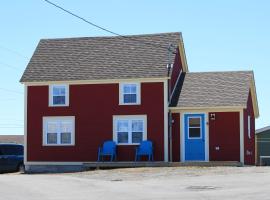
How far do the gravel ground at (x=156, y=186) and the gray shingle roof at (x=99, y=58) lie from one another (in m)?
8.22

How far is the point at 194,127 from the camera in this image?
34531mm

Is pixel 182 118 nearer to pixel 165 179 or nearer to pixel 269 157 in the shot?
pixel 165 179

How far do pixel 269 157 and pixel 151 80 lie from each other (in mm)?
25291

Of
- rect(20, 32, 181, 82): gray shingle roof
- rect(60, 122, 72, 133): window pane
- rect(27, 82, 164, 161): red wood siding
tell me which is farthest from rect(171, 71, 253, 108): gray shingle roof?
rect(60, 122, 72, 133): window pane

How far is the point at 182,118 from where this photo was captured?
3469cm

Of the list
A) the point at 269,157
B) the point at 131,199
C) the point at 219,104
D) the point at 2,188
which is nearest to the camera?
the point at 131,199

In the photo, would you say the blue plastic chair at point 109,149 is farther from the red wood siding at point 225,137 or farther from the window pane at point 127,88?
the red wood siding at point 225,137

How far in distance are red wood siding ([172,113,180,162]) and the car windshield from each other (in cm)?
870

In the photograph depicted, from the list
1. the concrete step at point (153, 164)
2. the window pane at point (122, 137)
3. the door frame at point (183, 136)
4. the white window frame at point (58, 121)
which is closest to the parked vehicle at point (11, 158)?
the white window frame at point (58, 121)

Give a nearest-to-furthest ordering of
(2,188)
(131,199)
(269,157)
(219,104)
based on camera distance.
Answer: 1. (131,199)
2. (2,188)
3. (219,104)
4. (269,157)

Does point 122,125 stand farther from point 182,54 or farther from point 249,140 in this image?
point 249,140

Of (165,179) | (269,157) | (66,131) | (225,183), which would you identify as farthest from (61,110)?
(269,157)

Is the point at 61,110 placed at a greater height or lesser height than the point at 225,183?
greater

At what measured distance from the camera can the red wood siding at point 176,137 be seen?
34.6 meters
